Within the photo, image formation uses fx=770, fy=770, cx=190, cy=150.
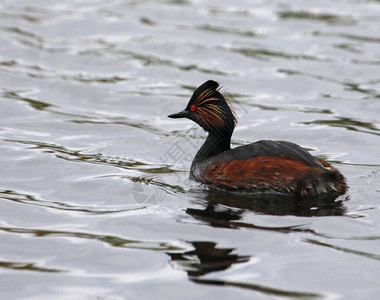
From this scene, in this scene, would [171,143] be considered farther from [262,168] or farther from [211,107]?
[262,168]

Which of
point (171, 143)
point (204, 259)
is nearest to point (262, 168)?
point (204, 259)

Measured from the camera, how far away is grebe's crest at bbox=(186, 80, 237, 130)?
8.10 m

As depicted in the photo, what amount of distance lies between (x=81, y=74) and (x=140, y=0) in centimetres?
505

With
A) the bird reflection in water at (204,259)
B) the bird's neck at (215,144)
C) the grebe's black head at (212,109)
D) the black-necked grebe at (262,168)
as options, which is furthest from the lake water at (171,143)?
the grebe's black head at (212,109)

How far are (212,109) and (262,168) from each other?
1.06 m

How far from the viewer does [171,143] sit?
989 centimetres

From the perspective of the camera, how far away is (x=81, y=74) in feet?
43.0

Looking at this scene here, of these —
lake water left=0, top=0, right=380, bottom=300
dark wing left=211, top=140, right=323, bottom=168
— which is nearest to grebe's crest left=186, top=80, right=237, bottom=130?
Result: dark wing left=211, top=140, right=323, bottom=168

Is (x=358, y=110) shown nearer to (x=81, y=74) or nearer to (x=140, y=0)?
(x=81, y=74)

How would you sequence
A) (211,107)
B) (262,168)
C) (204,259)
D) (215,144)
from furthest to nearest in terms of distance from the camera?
(215,144), (211,107), (262,168), (204,259)

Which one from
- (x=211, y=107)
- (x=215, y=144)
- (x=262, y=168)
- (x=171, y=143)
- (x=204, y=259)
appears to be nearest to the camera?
(x=204, y=259)

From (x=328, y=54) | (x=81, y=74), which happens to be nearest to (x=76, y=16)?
(x=81, y=74)

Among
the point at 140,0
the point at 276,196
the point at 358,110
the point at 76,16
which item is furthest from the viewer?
the point at 140,0

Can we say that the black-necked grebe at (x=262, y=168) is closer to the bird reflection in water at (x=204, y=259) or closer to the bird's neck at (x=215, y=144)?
the bird's neck at (x=215, y=144)
